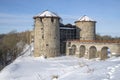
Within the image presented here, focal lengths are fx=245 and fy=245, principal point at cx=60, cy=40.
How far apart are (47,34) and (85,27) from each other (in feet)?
28.8

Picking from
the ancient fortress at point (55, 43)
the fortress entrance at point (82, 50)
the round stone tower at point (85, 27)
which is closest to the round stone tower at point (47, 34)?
the ancient fortress at point (55, 43)

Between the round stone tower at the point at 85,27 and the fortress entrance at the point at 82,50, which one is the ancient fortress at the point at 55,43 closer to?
the fortress entrance at the point at 82,50

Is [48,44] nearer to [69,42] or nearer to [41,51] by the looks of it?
[41,51]

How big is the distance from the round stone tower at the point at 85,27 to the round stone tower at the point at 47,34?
21.1ft

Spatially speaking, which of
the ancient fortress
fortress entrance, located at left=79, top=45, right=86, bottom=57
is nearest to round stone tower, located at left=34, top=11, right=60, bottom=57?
the ancient fortress

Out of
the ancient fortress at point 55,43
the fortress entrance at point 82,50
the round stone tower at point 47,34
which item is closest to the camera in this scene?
the ancient fortress at point 55,43

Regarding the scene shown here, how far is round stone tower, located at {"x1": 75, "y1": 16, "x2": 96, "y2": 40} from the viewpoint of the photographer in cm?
4706

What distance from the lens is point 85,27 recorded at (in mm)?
47281

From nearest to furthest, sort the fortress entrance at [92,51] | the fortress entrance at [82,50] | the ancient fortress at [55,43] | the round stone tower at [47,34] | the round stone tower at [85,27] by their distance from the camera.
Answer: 1. the ancient fortress at [55,43]
2. the fortress entrance at [92,51]
3. the round stone tower at [47,34]
4. the fortress entrance at [82,50]
5. the round stone tower at [85,27]

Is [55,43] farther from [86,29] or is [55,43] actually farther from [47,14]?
[86,29]

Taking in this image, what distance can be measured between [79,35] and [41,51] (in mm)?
9631

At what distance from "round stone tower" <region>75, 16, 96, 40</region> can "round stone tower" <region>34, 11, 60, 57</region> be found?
21.1ft

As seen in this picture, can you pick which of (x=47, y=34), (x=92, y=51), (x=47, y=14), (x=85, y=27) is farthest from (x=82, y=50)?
(x=47, y=14)

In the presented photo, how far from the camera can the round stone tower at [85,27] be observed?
47062 mm
